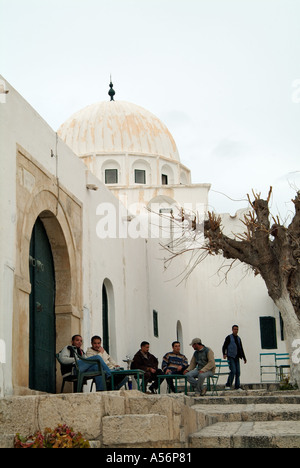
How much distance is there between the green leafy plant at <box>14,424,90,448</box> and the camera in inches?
219

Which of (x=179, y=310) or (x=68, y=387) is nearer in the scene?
(x=68, y=387)

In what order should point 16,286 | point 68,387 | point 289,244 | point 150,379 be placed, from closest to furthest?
point 16,286
point 68,387
point 150,379
point 289,244

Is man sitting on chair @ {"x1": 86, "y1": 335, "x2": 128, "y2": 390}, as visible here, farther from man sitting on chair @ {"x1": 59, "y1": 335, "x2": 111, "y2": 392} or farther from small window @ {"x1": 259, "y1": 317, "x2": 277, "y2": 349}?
small window @ {"x1": 259, "y1": 317, "x2": 277, "y2": 349}

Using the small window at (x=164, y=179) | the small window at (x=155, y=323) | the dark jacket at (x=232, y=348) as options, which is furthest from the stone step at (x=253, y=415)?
the small window at (x=164, y=179)

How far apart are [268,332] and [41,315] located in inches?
420

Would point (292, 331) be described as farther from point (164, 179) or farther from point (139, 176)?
point (164, 179)

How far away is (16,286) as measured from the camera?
855cm

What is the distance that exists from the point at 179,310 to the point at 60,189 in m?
8.71

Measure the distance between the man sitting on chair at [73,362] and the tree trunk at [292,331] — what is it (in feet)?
14.9

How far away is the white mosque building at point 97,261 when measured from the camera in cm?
876
